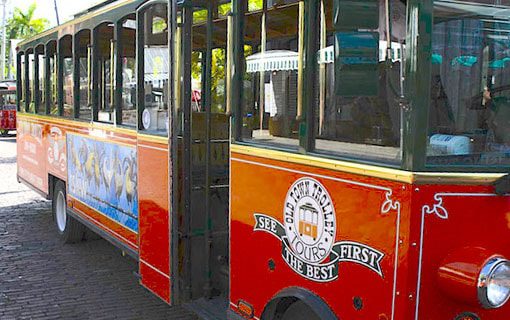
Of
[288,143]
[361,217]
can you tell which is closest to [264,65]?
→ [288,143]

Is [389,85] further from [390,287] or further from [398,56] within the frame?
[390,287]

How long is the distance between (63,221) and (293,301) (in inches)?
209

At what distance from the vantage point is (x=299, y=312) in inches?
126

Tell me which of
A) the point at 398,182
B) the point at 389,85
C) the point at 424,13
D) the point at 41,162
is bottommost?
the point at 41,162

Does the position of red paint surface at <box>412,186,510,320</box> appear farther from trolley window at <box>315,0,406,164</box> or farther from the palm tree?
the palm tree

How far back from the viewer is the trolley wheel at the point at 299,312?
10.2 ft

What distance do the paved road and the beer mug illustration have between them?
2.50 m

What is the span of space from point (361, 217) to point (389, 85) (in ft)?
1.90

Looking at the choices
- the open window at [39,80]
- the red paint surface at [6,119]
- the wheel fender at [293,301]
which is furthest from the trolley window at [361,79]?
the red paint surface at [6,119]

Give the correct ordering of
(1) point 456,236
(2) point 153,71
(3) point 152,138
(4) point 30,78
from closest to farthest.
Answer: (1) point 456,236 < (3) point 152,138 < (2) point 153,71 < (4) point 30,78

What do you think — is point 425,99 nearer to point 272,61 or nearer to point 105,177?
point 272,61

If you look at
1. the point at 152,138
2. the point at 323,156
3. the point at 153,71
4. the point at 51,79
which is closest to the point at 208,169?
the point at 152,138

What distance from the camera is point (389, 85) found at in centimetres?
256

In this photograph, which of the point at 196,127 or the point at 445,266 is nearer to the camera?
the point at 445,266
